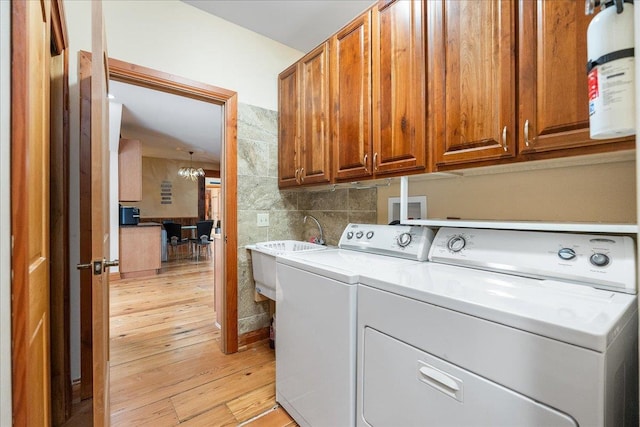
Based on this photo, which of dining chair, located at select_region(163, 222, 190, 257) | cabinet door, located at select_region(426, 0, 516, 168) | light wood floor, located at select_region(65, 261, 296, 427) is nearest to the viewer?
cabinet door, located at select_region(426, 0, 516, 168)

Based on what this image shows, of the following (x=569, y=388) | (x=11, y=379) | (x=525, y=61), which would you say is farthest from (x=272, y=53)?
(x=569, y=388)

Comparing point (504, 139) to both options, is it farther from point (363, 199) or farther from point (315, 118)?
point (315, 118)

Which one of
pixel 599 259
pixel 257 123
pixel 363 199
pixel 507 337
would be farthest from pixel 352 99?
Result: pixel 507 337

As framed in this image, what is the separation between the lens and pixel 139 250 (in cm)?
460

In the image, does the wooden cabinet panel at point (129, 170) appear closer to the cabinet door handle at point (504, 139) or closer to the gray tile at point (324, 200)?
the gray tile at point (324, 200)

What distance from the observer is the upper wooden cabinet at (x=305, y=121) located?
78.8 inches

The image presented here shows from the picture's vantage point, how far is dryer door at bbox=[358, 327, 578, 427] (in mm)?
719

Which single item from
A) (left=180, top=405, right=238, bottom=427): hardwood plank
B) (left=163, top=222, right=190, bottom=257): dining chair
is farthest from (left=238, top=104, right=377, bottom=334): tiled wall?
(left=163, top=222, right=190, bottom=257): dining chair

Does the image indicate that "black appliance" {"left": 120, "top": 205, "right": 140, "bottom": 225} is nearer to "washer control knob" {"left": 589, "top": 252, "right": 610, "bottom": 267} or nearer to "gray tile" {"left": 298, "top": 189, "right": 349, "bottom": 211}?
"gray tile" {"left": 298, "top": 189, "right": 349, "bottom": 211}

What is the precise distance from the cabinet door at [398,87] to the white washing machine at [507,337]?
1.88 ft

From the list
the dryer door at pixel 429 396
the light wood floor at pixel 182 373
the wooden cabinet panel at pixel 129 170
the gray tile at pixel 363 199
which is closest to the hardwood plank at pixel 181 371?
the light wood floor at pixel 182 373

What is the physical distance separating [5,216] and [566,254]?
1605 millimetres

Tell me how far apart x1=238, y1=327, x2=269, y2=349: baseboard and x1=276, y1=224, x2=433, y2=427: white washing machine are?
2.51ft

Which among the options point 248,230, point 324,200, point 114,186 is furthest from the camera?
point 114,186
